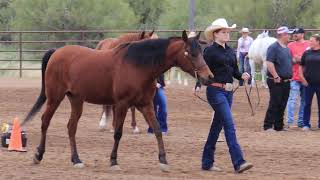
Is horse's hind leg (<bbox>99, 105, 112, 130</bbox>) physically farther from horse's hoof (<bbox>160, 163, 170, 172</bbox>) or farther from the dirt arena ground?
horse's hoof (<bbox>160, 163, 170, 172</bbox>)

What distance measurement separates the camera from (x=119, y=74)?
30.8 feet

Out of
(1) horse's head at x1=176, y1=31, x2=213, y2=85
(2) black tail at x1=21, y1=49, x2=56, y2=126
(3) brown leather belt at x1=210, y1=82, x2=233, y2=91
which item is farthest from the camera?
(2) black tail at x1=21, y1=49, x2=56, y2=126

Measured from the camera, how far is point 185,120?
624 inches

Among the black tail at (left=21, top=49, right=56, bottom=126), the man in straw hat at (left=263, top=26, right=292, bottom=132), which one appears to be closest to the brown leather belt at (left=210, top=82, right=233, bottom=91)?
the black tail at (left=21, top=49, right=56, bottom=126)

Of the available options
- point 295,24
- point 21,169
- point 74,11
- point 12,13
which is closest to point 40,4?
point 74,11

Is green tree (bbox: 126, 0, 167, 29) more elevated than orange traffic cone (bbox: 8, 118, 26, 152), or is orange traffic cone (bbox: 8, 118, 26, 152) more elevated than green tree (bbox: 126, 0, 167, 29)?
orange traffic cone (bbox: 8, 118, 26, 152)

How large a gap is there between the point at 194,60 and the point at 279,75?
4910 mm

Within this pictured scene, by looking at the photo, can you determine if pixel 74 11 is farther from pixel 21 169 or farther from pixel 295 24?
pixel 21 169

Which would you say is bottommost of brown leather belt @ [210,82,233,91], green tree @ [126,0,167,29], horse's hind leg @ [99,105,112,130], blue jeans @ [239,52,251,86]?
green tree @ [126,0,167,29]

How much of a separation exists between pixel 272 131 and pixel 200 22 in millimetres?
31584

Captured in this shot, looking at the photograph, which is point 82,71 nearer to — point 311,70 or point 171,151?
point 171,151

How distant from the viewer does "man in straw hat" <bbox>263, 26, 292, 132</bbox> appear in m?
13.5

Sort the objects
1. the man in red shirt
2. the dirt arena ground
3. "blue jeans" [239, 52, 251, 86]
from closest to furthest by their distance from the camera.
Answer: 1. the dirt arena ground
2. the man in red shirt
3. "blue jeans" [239, 52, 251, 86]

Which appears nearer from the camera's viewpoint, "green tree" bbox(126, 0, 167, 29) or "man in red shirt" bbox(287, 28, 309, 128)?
"man in red shirt" bbox(287, 28, 309, 128)
